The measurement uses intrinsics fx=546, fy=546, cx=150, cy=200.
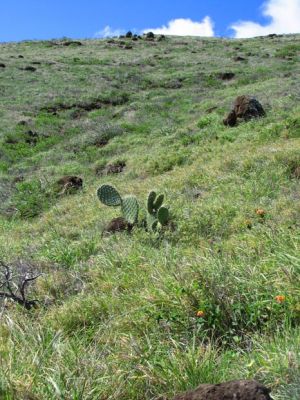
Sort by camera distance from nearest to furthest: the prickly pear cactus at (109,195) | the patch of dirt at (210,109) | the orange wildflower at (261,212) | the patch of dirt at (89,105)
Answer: the orange wildflower at (261,212) < the prickly pear cactus at (109,195) < the patch of dirt at (210,109) < the patch of dirt at (89,105)

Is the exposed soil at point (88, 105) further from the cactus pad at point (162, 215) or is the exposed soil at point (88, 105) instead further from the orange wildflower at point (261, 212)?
the orange wildflower at point (261, 212)

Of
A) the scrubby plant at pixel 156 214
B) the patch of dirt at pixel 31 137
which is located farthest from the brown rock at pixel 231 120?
the scrubby plant at pixel 156 214

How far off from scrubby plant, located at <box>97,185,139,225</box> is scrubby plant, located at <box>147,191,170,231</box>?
0.27m

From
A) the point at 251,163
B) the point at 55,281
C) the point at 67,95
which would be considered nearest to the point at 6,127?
the point at 67,95

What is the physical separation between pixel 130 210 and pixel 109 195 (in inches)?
A: 39.4

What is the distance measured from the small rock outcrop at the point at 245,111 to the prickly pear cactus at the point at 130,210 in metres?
8.18

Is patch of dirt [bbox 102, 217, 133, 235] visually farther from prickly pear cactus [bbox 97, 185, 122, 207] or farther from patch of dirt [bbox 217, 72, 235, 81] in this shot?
patch of dirt [bbox 217, 72, 235, 81]

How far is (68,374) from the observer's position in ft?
10.3

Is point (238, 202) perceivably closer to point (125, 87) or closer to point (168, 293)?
point (168, 293)

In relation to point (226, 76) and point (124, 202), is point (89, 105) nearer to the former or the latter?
point (226, 76)

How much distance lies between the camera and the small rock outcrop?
16203 mm

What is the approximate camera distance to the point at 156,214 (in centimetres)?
838

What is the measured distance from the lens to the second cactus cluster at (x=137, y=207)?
8133 millimetres

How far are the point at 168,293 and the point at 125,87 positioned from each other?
27395mm
